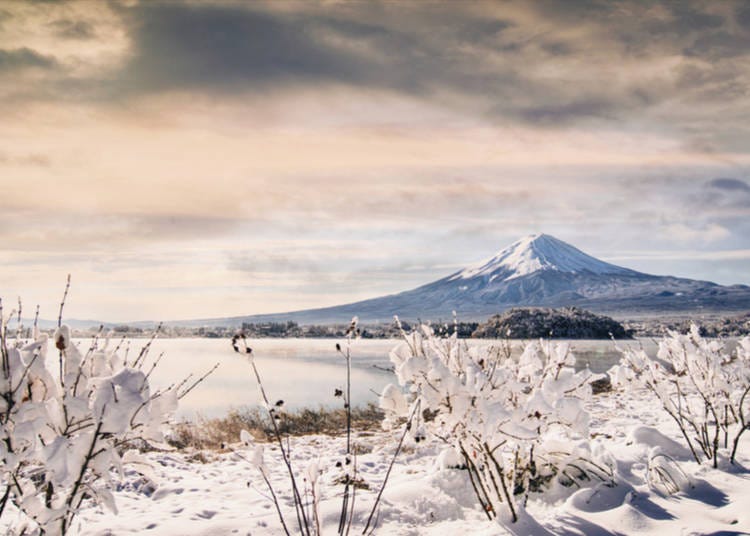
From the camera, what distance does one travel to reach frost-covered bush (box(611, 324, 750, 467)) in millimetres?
6234

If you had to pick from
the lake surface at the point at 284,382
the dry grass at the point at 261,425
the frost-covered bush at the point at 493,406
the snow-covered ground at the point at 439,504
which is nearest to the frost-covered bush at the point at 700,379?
the snow-covered ground at the point at 439,504

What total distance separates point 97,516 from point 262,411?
26.0 feet

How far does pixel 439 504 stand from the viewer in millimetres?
5191

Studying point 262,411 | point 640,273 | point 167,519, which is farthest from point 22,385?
point 640,273

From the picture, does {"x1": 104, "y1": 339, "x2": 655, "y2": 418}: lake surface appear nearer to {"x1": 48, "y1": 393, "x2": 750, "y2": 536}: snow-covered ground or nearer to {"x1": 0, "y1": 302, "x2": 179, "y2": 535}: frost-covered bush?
{"x1": 48, "y1": 393, "x2": 750, "y2": 536}: snow-covered ground

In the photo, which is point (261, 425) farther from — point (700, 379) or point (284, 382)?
point (700, 379)

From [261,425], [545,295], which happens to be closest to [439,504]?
[261,425]

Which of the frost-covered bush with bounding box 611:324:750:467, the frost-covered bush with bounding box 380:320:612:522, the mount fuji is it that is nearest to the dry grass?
the frost-covered bush with bounding box 611:324:750:467

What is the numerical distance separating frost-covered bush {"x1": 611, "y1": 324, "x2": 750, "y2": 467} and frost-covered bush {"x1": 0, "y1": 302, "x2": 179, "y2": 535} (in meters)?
5.88

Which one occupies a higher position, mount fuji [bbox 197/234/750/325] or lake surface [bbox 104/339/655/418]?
mount fuji [bbox 197/234/750/325]

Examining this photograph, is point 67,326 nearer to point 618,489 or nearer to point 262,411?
point 618,489

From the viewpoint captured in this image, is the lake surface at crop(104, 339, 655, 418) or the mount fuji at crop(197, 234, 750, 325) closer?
the lake surface at crop(104, 339, 655, 418)

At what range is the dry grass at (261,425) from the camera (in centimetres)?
988

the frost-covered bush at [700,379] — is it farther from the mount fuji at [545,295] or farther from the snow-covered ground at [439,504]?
the mount fuji at [545,295]
